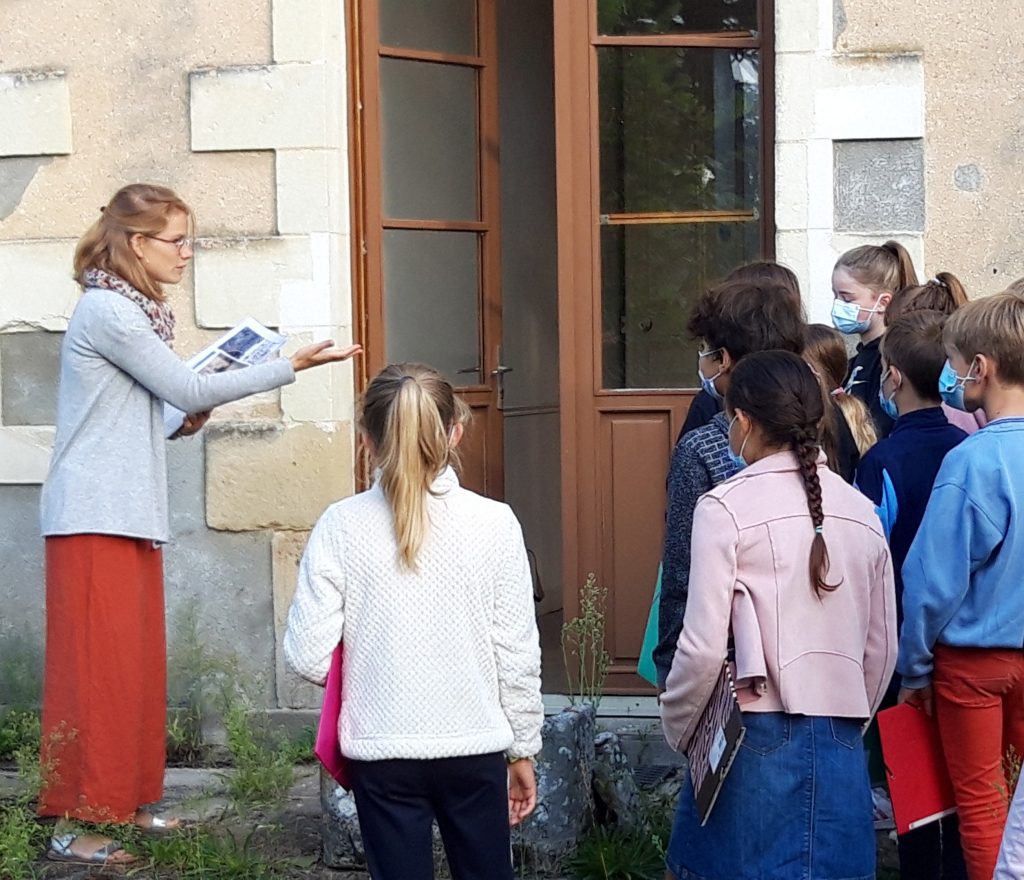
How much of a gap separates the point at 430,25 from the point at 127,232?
2.05m

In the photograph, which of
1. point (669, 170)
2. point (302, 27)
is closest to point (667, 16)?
point (669, 170)

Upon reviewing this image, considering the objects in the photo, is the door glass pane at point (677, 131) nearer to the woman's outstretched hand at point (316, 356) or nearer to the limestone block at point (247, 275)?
the limestone block at point (247, 275)

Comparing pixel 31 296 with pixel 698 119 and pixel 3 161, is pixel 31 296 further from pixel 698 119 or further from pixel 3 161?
pixel 698 119

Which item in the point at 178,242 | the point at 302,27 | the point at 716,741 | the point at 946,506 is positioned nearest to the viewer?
the point at 716,741

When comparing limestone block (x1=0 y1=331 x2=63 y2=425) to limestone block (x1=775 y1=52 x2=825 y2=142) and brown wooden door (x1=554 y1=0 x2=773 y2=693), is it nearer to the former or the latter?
brown wooden door (x1=554 y1=0 x2=773 y2=693)

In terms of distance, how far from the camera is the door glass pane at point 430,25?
566 cm

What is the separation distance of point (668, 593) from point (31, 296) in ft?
10.5

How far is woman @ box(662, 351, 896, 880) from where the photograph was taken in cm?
281

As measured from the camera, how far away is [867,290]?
4.41 meters

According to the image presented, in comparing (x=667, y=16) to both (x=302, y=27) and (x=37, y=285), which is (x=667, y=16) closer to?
(x=302, y=27)

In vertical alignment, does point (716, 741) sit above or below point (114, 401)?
below

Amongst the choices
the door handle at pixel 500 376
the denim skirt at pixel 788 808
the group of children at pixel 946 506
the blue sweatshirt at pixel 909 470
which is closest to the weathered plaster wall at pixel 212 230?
the door handle at pixel 500 376

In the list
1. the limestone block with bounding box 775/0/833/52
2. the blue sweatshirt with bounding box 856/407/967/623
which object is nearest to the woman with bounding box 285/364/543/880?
the blue sweatshirt with bounding box 856/407/967/623

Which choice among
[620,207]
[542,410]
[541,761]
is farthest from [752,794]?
[542,410]
